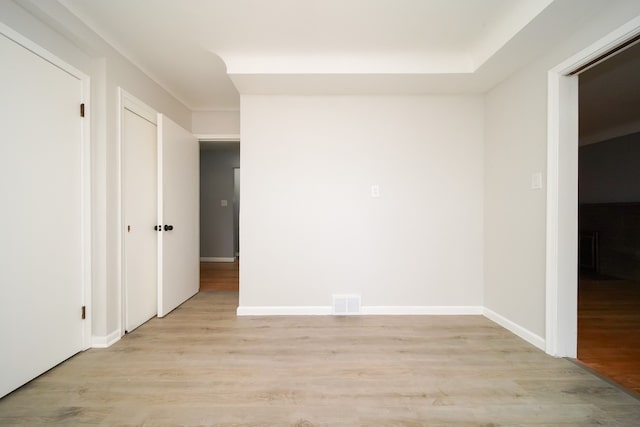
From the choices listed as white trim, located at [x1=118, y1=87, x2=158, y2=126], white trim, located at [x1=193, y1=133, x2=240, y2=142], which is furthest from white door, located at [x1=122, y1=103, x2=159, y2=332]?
white trim, located at [x1=193, y1=133, x2=240, y2=142]

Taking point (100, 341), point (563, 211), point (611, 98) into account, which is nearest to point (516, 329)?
point (563, 211)

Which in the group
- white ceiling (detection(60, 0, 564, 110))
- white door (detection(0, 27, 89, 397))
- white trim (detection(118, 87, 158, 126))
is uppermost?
white ceiling (detection(60, 0, 564, 110))

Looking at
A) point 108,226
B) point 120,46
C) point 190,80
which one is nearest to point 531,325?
point 108,226

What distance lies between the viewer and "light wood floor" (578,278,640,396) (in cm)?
182

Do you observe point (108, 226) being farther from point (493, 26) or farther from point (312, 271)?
point (493, 26)

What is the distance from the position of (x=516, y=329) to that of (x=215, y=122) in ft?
13.5

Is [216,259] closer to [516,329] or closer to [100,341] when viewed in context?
[100,341]

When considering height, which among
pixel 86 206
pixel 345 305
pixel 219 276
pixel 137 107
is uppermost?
pixel 137 107

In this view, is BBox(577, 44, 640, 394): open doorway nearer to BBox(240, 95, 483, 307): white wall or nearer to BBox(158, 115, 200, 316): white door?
BBox(240, 95, 483, 307): white wall

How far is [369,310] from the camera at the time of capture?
2.78 metres

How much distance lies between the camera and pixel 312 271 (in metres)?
2.80

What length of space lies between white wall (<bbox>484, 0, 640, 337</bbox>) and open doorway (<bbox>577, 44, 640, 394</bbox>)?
565 millimetres

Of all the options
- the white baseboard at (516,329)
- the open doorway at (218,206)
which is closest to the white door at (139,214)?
the open doorway at (218,206)

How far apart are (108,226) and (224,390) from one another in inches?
63.7
